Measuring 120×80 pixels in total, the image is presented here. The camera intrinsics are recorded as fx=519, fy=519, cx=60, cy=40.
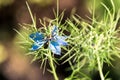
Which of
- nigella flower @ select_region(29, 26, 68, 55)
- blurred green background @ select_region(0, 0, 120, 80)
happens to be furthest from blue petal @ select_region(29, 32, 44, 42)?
blurred green background @ select_region(0, 0, 120, 80)

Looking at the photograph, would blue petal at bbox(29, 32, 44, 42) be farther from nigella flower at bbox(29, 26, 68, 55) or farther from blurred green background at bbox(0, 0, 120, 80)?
blurred green background at bbox(0, 0, 120, 80)

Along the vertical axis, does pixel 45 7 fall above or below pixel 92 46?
above

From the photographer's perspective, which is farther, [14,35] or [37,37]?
[14,35]

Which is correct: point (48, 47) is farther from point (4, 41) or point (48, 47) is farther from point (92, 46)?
point (4, 41)

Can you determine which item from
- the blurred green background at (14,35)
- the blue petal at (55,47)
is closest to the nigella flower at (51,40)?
the blue petal at (55,47)

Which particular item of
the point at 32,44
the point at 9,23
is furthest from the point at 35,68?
the point at 32,44

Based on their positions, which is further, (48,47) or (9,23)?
(9,23)

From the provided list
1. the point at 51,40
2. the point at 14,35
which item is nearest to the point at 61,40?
the point at 51,40

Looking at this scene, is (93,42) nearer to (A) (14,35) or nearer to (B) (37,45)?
(B) (37,45)
